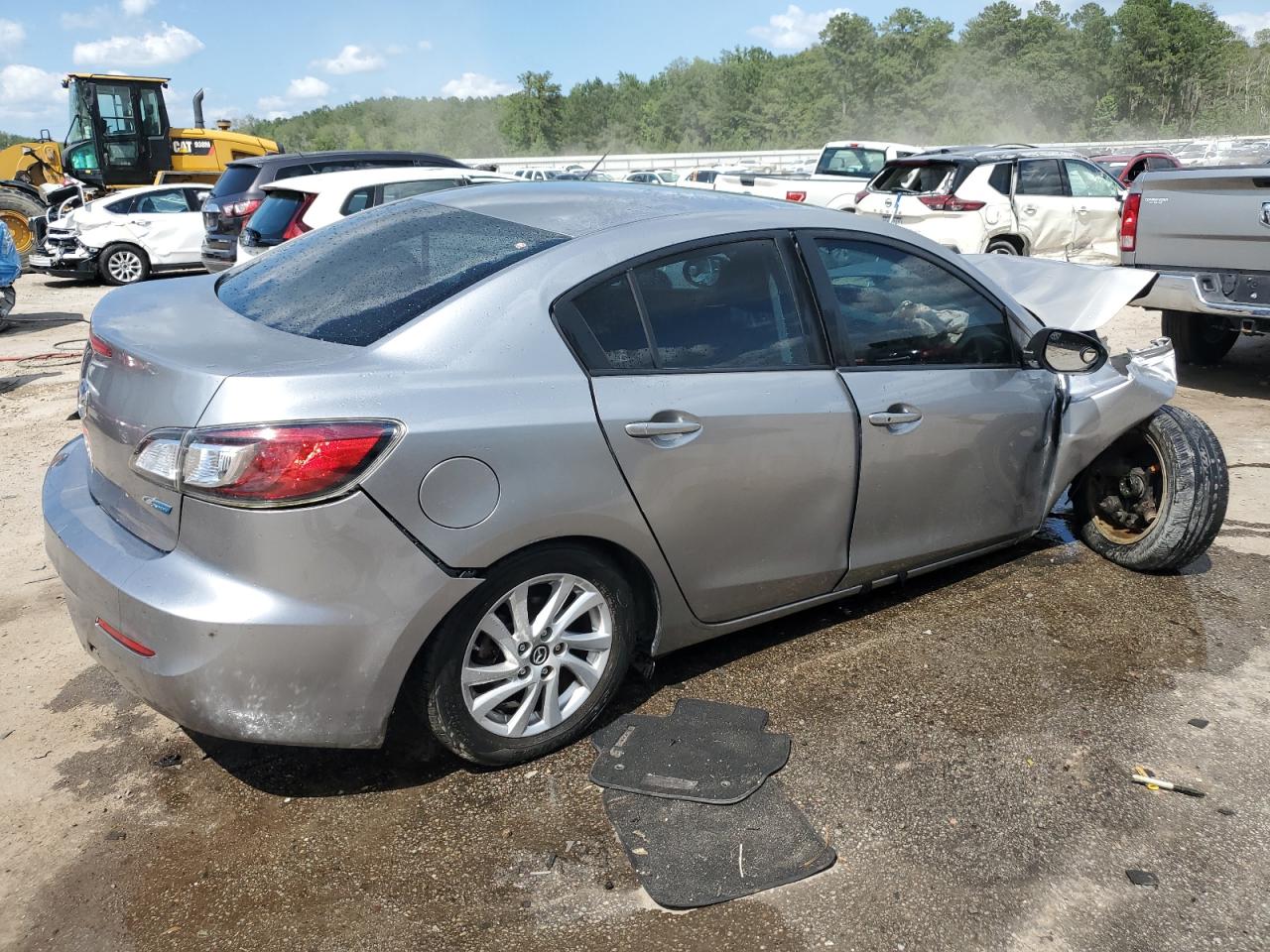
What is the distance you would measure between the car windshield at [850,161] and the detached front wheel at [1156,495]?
15246mm

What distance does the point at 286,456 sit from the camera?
2.49 metres

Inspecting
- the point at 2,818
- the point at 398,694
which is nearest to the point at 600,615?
the point at 398,694

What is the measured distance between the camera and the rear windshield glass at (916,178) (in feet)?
→ 40.9

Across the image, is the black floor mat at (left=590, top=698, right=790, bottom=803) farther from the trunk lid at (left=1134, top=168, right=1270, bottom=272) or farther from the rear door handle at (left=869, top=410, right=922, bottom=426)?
the trunk lid at (left=1134, top=168, right=1270, bottom=272)

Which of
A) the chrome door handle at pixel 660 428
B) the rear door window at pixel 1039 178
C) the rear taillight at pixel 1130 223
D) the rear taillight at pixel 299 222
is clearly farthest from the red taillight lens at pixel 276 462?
the rear door window at pixel 1039 178

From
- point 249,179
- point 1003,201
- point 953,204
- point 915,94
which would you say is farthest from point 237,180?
point 915,94

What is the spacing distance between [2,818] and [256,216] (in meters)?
7.23

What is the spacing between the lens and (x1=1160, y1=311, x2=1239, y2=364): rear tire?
28.3ft

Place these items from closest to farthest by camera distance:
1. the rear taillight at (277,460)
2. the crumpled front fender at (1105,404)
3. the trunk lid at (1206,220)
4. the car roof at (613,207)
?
the rear taillight at (277,460), the car roof at (613,207), the crumpled front fender at (1105,404), the trunk lid at (1206,220)

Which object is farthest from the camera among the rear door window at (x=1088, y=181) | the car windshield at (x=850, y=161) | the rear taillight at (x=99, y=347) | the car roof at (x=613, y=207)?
the car windshield at (x=850, y=161)

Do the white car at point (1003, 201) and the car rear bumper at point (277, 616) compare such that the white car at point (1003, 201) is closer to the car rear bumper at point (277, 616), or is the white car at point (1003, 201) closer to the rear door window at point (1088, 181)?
the rear door window at point (1088, 181)

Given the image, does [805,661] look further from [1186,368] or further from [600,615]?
[1186,368]

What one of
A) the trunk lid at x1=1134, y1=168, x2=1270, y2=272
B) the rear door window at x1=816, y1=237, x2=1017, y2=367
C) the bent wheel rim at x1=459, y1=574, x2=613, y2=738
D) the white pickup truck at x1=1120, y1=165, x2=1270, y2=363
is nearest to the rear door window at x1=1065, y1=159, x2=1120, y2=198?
the white pickup truck at x1=1120, y1=165, x2=1270, y2=363

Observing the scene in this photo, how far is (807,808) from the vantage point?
293cm
